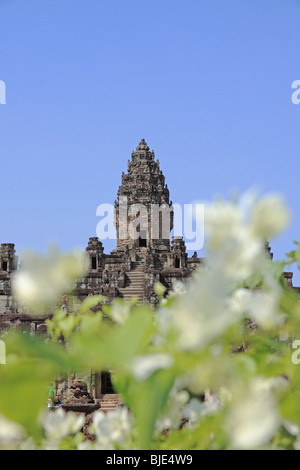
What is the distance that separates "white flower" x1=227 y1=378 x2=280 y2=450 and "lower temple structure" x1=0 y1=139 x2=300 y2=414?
13620mm

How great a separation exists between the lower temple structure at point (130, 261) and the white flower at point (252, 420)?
13620 millimetres

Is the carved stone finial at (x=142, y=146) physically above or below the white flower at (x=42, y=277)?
above

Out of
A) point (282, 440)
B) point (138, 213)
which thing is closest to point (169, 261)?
point (138, 213)

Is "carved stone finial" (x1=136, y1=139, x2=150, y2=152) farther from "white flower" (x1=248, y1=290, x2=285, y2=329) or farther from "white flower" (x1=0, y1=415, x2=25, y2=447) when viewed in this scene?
"white flower" (x1=0, y1=415, x2=25, y2=447)

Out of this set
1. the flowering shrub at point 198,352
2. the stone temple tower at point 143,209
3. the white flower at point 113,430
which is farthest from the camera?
the stone temple tower at point 143,209

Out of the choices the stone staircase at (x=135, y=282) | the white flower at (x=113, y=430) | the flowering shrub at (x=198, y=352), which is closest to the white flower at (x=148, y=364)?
the flowering shrub at (x=198, y=352)

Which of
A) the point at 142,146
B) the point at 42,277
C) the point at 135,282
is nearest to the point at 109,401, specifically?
the point at 135,282

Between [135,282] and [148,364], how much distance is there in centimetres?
2588

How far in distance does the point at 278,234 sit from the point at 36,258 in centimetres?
57

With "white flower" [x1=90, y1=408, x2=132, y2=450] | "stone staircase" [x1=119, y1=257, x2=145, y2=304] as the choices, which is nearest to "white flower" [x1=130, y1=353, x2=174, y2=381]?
"white flower" [x1=90, y1=408, x2=132, y2=450]

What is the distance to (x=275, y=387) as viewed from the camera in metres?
1.61

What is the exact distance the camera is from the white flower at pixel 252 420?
1.12 metres

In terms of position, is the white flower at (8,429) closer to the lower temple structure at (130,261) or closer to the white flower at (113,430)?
the white flower at (113,430)

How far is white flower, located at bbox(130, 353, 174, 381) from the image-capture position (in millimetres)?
1192
